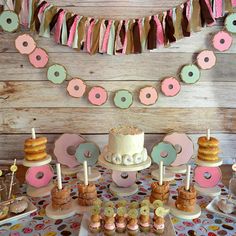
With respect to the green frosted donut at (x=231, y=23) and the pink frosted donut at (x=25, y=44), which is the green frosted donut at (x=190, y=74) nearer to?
the green frosted donut at (x=231, y=23)

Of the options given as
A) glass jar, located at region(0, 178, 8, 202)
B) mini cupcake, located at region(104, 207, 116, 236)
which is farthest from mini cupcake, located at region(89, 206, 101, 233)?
glass jar, located at region(0, 178, 8, 202)

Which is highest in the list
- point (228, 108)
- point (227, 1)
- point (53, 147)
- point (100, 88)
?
point (227, 1)

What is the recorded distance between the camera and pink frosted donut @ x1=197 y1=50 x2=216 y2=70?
127 centimetres

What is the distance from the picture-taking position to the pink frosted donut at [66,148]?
1331mm

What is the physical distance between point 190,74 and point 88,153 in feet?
1.84

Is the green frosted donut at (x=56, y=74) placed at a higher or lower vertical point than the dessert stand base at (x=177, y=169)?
higher

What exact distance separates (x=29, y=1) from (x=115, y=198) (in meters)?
0.86

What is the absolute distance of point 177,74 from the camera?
4.29 ft

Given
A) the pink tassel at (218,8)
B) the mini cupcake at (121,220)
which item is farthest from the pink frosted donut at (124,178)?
the pink tassel at (218,8)

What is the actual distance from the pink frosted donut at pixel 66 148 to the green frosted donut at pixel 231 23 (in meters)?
0.78

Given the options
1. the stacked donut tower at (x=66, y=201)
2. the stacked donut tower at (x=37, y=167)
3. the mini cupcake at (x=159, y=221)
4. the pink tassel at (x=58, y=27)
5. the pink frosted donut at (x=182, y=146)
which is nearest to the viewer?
the mini cupcake at (x=159, y=221)

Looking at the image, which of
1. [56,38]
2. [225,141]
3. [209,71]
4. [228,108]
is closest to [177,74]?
[209,71]

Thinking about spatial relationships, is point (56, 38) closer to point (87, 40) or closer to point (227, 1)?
point (87, 40)

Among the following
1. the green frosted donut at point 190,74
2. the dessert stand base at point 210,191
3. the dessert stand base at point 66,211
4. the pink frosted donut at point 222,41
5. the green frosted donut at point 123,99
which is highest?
the pink frosted donut at point 222,41
